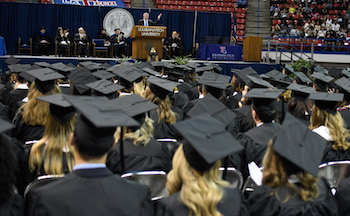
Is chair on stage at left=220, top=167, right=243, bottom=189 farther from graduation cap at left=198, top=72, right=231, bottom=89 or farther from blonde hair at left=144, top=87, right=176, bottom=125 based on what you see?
graduation cap at left=198, top=72, right=231, bottom=89

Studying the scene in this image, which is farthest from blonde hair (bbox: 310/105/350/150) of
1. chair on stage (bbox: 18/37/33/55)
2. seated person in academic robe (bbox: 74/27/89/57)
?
chair on stage (bbox: 18/37/33/55)

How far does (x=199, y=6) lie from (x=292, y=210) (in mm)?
18901

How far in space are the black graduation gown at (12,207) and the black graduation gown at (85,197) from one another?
55mm

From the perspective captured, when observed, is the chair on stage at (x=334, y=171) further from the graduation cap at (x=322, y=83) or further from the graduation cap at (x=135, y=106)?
the graduation cap at (x=322, y=83)

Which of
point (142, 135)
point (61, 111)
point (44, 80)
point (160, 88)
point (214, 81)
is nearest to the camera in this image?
point (61, 111)

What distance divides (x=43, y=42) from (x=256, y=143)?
42.5ft

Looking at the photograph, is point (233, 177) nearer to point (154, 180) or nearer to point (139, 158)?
point (154, 180)

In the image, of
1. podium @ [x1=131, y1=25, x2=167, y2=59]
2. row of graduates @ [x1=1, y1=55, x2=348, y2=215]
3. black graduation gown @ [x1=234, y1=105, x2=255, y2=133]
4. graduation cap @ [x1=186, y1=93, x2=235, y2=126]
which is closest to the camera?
row of graduates @ [x1=1, y1=55, x2=348, y2=215]

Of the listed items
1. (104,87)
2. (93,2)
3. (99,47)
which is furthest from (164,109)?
(93,2)

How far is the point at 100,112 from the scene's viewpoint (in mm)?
2020

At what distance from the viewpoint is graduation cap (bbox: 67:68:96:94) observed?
483 centimetres

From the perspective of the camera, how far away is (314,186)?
2029 mm

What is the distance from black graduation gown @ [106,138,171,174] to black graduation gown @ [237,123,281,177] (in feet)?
2.39

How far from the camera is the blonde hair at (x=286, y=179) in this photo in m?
2.00
